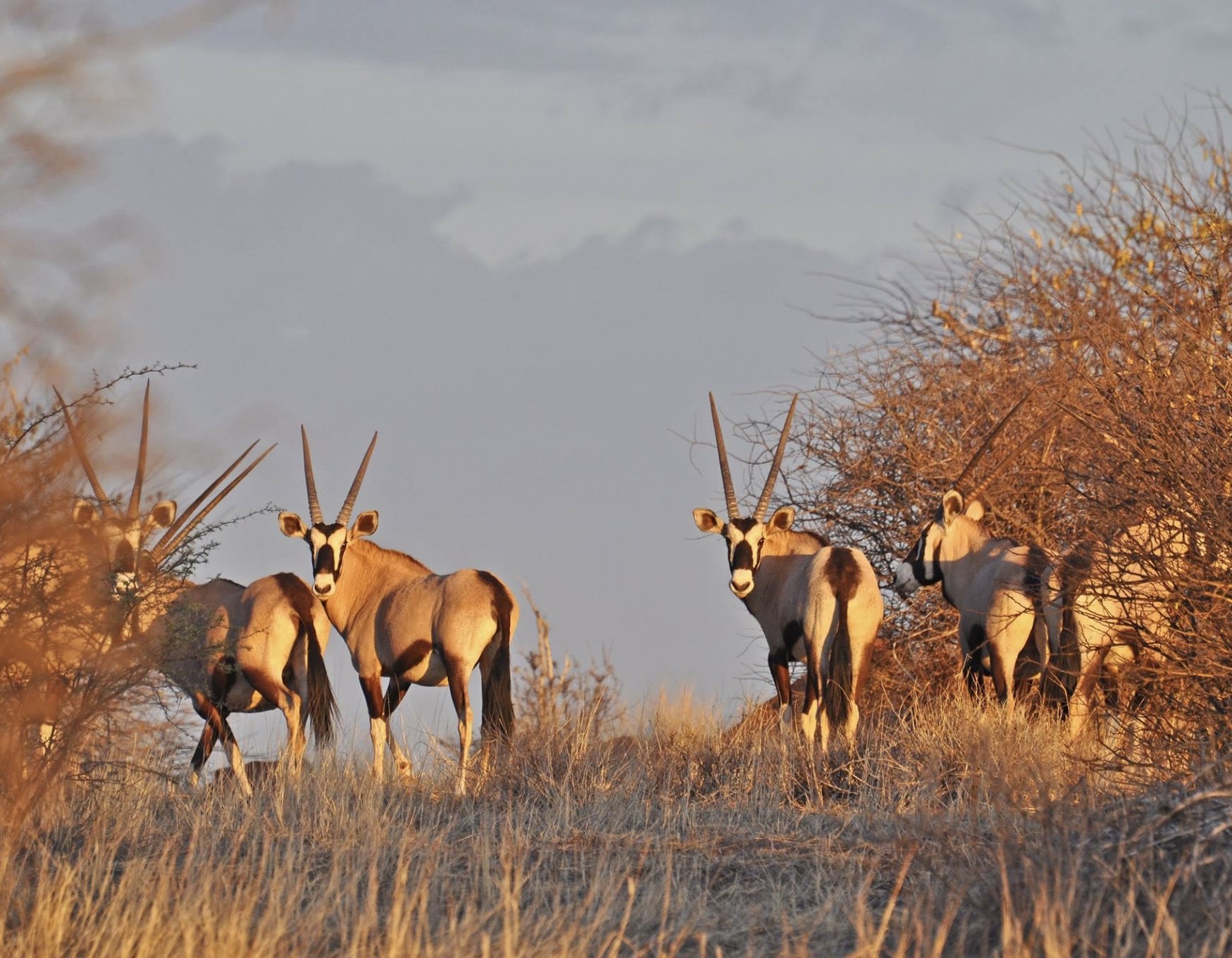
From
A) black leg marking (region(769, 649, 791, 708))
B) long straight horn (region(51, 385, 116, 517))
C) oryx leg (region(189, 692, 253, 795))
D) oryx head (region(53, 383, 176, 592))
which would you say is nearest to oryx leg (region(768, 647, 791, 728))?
black leg marking (region(769, 649, 791, 708))

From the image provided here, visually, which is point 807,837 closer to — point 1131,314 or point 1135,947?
point 1135,947

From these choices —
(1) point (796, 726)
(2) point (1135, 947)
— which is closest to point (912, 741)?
(1) point (796, 726)

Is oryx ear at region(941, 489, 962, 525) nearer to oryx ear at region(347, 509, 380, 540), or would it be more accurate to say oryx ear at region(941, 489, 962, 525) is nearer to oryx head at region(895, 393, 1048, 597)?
oryx head at region(895, 393, 1048, 597)

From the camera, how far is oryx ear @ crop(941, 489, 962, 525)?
514 inches

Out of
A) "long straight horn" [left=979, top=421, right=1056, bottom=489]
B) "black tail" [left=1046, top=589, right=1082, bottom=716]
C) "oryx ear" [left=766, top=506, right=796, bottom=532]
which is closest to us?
"black tail" [left=1046, top=589, right=1082, bottom=716]

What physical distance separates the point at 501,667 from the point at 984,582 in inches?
156

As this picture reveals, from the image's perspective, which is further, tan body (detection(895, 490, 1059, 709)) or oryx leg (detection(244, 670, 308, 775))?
oryx leg (detection(244, 670, 308, 775))

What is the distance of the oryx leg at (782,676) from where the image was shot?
42.0 ft

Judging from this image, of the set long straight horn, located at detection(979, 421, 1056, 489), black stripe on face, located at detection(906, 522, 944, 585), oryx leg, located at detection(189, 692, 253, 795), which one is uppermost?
long straight horn, located at detection(979, 421, 1056, 489)

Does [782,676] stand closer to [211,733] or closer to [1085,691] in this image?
[1085,691]

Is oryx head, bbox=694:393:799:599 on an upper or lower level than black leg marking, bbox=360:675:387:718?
upper

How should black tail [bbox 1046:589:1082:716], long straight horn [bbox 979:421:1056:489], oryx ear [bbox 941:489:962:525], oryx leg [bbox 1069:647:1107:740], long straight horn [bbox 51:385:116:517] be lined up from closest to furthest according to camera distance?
long straight horn [bbox 51:385:116:517] < oryx leg [bbox 1069:647:1107:740] < black tail [bbox 1046:589:1082:716] < oryx ear [bbox 941:489:962:525] < long straight horn [bbox 979:421:1056:489]

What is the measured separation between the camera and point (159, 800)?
8.86 meters

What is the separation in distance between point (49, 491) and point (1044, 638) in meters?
8.01
